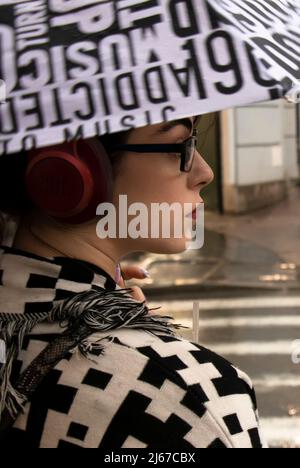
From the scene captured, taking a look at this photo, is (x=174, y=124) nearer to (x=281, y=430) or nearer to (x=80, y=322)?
(x=80, y=322)

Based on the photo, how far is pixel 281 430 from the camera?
445 centimetres

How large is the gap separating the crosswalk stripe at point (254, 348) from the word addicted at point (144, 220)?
15.5 ft

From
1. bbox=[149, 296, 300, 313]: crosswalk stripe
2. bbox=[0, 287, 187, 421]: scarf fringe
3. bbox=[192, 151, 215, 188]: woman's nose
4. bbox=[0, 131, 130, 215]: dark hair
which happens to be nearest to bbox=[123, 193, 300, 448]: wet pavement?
bbox=[149, 296, 300, 313]: crosswalk stripe

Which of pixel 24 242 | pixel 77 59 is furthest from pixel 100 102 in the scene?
pixel 24 242

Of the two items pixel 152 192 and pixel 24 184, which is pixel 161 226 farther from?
pixel 24 184

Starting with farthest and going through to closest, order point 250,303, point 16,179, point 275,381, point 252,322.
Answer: point 250,303 < point 252,322 < point 275,381 < point 16,179

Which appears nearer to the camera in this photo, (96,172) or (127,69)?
(127,69)

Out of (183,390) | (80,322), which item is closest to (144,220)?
(80,322)

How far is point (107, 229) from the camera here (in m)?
1.34

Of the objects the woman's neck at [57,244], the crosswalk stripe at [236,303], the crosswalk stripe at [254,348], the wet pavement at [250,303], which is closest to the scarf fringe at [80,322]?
the woman's neck at [57,244]

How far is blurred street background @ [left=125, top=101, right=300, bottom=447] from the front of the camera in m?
5.21

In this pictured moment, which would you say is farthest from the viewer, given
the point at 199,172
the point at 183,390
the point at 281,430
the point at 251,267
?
the point at 251,267

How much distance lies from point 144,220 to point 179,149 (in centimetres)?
15

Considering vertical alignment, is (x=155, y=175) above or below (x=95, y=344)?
above
